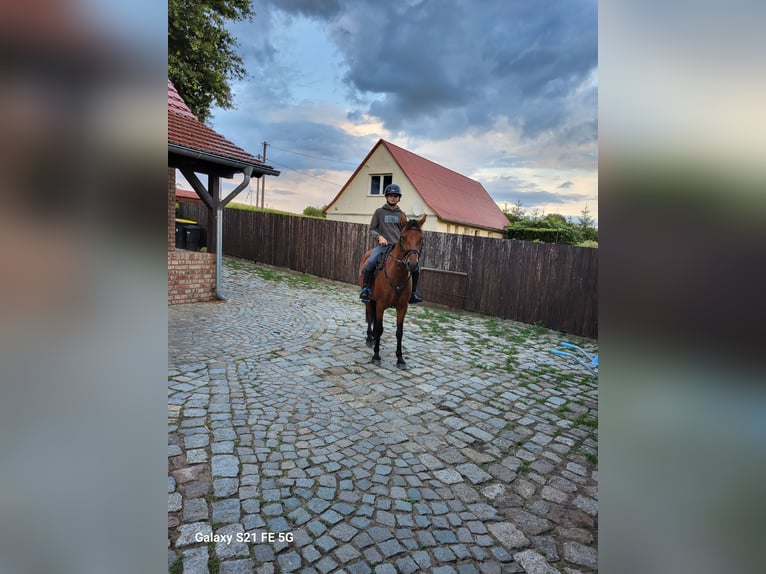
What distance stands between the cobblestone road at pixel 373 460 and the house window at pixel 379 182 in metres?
14.0

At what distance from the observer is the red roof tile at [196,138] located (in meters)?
6.24

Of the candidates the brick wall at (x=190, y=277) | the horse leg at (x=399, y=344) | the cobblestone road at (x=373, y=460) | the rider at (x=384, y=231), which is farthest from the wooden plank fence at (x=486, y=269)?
the brick wall at (x=190, y=277)

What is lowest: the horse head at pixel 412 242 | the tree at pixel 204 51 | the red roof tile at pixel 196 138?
the horse head at pixel 412 242

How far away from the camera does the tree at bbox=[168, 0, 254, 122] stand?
11.1m

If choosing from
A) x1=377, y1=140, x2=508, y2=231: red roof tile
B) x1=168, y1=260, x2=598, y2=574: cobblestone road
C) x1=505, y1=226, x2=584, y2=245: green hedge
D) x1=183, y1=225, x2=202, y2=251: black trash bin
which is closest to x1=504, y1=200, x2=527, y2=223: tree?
x1=377, y1=140, x2=508, y2=231: red roof tile

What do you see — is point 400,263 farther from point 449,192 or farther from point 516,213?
point 516,213

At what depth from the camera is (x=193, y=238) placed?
12.0 m

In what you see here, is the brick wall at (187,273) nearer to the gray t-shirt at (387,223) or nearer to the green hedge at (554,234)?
the gray t-shirt at (387,223)

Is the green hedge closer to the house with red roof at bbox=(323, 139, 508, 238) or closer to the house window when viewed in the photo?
the house with red roof at bbox=(323, 139, 508, 238)

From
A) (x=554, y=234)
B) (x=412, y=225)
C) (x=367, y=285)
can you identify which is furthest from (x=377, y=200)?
(x=412, y=225)
